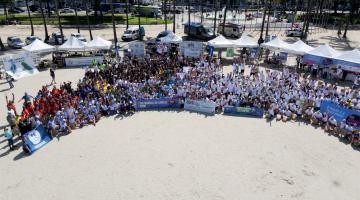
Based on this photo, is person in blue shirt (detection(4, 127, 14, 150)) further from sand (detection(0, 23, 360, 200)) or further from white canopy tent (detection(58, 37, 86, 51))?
white canopy tent (detection(58, 37, 86, 51))

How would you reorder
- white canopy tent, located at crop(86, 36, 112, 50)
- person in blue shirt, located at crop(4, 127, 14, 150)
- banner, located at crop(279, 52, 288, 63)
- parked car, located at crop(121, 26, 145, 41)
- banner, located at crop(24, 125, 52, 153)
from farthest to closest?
parked car, located at crop(121, 26, 145, 41)
banner, located at crop(279, 52, 288, 63)
white canopy tent, located at crop(86, 36, 112, 50)
banner, located at crop(24, 125, 52, 153)
person in blue shirt, located at crop(4, 127, 14, 150)

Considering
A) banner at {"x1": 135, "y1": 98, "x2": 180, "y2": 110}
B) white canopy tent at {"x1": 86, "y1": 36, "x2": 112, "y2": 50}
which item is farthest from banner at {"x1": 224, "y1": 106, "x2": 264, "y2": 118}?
white canopy tent at {"x1": 86, "y1": 36, "x2": 112, "y2": 50}

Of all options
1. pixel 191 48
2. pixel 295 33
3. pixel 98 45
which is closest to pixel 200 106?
pixel 191 48

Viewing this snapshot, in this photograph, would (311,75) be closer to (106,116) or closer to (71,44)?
(106,116)

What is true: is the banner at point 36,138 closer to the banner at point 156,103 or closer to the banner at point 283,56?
the banner at point 156,103

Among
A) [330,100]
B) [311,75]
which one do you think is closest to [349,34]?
[311,75]

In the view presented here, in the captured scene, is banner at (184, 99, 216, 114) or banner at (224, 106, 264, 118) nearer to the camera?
banner at (224, 106, 264, 118)

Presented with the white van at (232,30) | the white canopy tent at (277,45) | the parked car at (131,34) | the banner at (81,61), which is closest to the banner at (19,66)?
the banner at (81,61)

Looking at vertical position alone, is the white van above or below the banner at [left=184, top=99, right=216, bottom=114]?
above
